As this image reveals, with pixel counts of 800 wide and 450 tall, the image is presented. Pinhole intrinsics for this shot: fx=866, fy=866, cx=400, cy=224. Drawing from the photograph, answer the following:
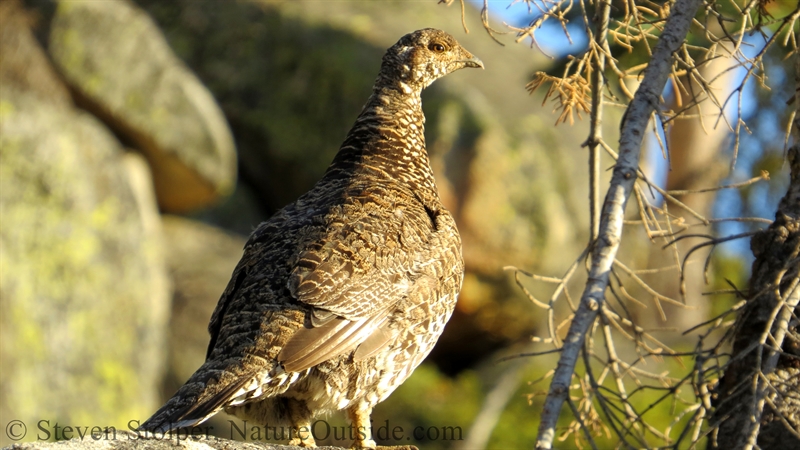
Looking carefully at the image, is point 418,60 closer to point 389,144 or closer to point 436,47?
point 436,47

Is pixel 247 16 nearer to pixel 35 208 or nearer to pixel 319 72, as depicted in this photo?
pixel 319 72

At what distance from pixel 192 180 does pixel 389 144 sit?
26.9 feet

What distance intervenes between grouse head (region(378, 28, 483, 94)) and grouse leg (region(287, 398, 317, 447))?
2220 millimetres

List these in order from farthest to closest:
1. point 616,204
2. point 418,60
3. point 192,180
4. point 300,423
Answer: point 192,180
point 418,60
point 300,423
point 616,204

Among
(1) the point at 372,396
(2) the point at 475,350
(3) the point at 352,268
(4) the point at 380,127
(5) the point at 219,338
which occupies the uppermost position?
(2) the point at 475,350

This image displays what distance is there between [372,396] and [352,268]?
2.22 ft

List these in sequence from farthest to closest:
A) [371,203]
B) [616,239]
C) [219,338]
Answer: [371,203] < [219,338] < [616,239]

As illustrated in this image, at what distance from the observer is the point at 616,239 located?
12.3 ft

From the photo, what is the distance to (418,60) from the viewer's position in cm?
568

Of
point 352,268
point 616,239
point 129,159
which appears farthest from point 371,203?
point 129,159

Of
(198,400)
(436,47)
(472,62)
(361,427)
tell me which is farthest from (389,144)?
(198,400)

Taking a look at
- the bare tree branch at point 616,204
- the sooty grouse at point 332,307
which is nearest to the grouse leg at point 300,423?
the sooty grouse at point 332,307

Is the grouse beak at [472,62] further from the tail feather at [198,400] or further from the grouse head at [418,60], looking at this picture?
the tail feather at [198,400]

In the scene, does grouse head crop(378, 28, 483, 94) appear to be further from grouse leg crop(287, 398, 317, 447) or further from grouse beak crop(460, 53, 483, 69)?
grouse leg crop(287, 398, 317, 447)
